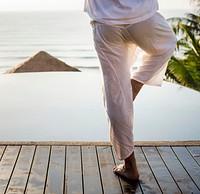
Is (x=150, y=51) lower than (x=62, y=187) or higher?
higher

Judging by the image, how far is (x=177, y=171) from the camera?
2562mm

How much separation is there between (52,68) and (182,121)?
14.5ft

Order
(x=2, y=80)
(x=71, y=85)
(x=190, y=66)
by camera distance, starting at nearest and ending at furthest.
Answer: (x=71, y=85), (x=2, y=80), (x=190, y=66)

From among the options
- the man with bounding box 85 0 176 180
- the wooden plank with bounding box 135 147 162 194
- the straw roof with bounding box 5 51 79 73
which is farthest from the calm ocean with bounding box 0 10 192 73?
the man with bounding box 85 0 176 180

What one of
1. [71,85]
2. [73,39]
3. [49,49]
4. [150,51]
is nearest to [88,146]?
[150,51]

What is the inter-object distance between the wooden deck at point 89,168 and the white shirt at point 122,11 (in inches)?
28.5

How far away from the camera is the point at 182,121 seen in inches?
173

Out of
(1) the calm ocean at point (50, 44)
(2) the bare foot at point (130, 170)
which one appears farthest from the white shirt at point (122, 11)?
(1) the calm ocean at point (50, 44)

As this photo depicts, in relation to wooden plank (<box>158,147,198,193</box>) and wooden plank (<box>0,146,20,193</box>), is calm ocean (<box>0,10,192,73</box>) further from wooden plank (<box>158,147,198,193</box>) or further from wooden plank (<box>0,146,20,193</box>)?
wooden plank (<box>158,147,198,193</box>)

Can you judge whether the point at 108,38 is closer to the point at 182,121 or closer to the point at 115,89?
the point at 115,89

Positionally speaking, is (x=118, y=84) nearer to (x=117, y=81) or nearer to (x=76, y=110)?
(x=117, y=81)

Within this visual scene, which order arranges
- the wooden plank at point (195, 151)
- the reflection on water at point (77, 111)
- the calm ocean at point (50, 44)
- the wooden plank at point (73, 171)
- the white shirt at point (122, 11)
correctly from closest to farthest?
the white shirt at point (122, 11), the wooden plank at point (73, 171), the wooden plank at point (195, 151), the reflection on water at point (77, 111), the calm ocean at point (50, 44)

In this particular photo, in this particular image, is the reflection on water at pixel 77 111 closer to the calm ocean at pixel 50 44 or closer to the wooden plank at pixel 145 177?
the wooden plank at pixel 145 177

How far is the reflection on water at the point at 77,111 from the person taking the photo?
12.9ft
